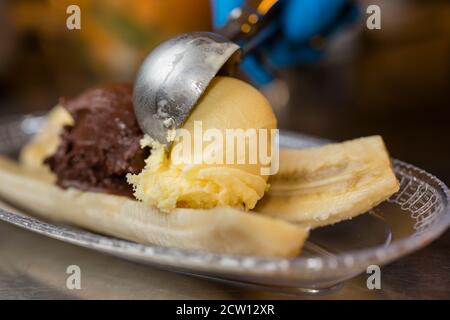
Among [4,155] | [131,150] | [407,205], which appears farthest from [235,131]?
[4,155]

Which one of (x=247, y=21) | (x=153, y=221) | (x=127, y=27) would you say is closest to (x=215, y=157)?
(x=153, y=221)

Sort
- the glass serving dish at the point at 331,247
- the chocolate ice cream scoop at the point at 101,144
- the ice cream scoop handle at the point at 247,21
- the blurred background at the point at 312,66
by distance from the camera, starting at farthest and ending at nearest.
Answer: the blurred background at the point at 312,66, the ice cream scoop handle at the point at 247,21, the chocolate ice cream scoop at the point at 101,144, the glass serving dish at the point at 331,247

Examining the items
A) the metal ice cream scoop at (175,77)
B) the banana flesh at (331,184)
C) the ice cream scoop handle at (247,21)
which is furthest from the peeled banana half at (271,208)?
the ice cream scoop handle at (247,21)

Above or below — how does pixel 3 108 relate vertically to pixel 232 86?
above

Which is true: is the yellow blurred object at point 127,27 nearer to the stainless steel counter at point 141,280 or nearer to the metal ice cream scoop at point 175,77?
the metal ice cream scoop at point 175,77

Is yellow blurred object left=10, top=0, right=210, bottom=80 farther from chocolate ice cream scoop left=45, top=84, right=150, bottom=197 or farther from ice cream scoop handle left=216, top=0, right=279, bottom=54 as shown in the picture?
chocolate ice cream scoop left=45, top=84, right=150, bottom=197
